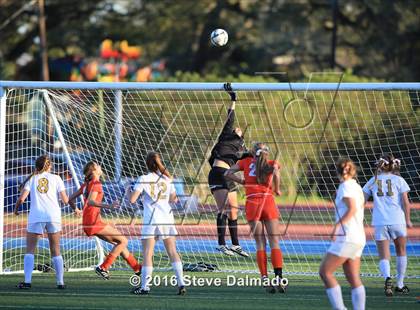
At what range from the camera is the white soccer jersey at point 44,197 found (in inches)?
458

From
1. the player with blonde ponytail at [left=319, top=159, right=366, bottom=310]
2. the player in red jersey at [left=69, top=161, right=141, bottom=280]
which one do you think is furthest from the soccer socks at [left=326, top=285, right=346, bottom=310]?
the player in red jersey at [left=69, top=161, right=141, bottom=280]

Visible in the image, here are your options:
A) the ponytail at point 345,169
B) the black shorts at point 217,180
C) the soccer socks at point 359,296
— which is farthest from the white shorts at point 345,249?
the black shorts at point 217,180

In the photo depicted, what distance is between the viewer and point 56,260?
11.5 meters

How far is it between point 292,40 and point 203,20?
4745 mm

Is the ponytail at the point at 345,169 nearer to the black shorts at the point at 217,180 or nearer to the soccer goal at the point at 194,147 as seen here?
the soccer goal at the point at 194,147

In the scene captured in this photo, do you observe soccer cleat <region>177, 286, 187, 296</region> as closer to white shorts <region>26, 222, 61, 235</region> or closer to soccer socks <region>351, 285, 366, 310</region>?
white shorts <region>26, 222, 61, 235</region>

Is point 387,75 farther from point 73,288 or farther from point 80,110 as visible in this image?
point 73,288

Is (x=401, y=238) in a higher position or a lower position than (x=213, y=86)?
lower

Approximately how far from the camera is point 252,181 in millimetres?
11383

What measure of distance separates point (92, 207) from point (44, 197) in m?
0.65

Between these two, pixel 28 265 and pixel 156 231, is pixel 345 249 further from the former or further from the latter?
pixel 28 265

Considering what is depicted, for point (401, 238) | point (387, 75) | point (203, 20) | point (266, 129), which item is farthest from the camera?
point (203, 20)

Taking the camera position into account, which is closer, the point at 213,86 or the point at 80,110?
the point at 213,86

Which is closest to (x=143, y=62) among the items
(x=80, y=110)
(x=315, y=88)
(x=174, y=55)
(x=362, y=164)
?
(x=174, y=55)
